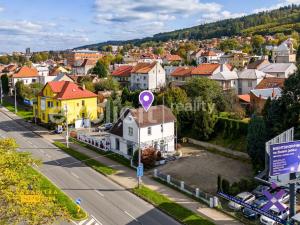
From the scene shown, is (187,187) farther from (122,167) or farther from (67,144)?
(67,144)

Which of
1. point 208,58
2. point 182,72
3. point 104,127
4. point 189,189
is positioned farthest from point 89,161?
point 208,58

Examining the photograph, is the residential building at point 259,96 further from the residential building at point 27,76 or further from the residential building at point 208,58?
the residential building at point 208,58

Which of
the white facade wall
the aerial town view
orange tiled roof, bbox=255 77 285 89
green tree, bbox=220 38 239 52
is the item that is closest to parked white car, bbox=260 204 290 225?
the aerial town view

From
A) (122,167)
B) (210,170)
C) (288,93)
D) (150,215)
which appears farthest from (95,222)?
(288,93)

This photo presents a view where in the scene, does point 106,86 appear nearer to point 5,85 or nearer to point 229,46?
point 5,85

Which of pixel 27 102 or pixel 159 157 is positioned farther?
pixel 27 102

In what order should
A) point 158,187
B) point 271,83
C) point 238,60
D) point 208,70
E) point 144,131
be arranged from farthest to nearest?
1. point 238,60
2. point 208,70
3. point 271,83
4. point 144,131
5. point 158,187

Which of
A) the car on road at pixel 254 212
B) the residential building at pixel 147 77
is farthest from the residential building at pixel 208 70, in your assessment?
the car on road at pixel 254 212
